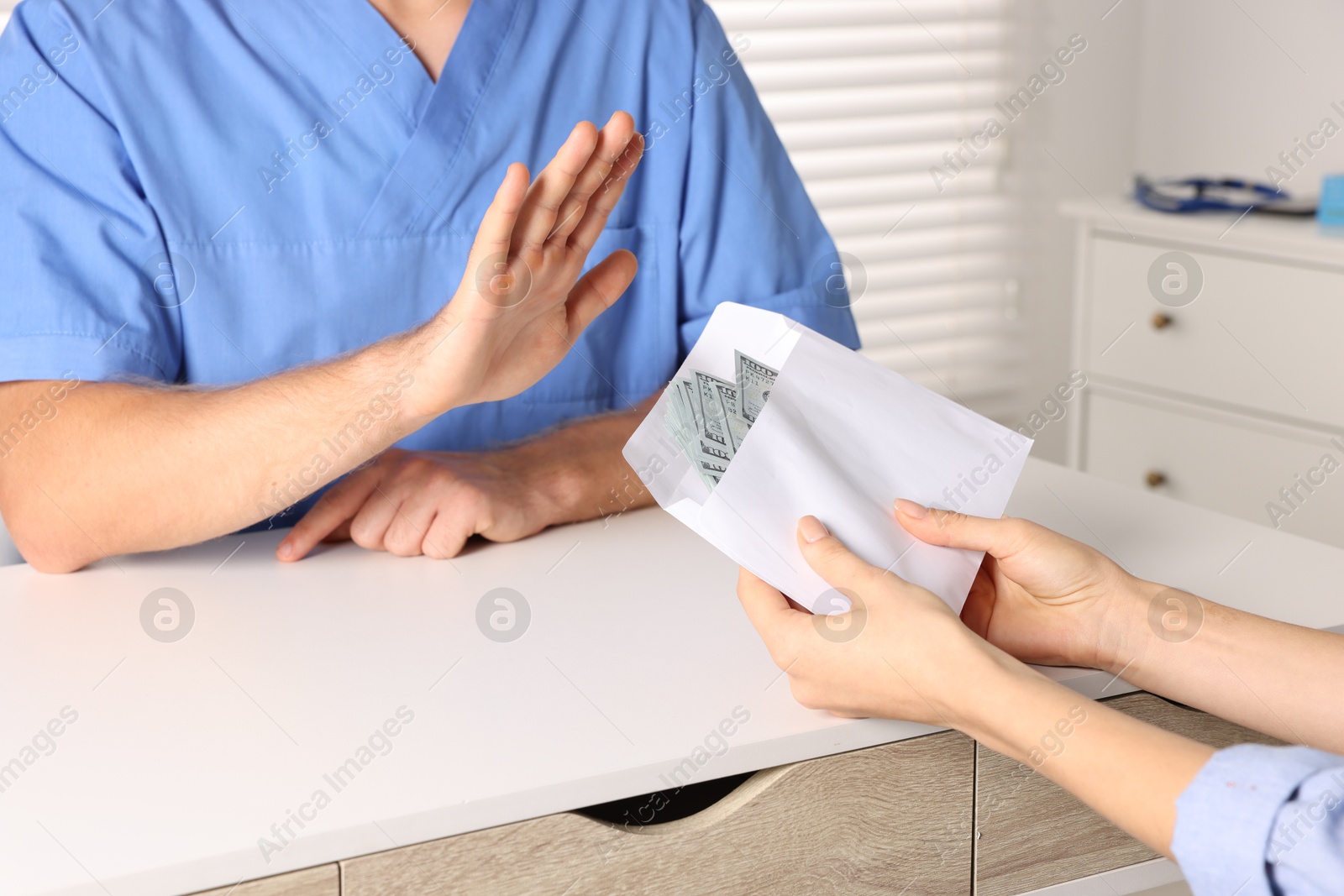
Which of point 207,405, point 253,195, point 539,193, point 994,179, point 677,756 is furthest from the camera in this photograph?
point 994,179

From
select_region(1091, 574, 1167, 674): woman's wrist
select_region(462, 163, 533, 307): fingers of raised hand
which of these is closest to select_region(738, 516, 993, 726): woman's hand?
select_region(1091, 574, 1167, 674): woman's wrist

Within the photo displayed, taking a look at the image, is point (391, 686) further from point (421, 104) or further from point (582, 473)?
point (421, 104)

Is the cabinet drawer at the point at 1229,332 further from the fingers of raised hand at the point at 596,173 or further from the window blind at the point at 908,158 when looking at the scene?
the fingers of raised hand at the point at 596,173

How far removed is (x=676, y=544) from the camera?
949 millimetres

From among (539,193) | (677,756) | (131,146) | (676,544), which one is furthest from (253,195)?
(677,756)

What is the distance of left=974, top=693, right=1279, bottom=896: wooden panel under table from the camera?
0.73 metres

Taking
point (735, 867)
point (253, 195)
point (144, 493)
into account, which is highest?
point (253, 195)

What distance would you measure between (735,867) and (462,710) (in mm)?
172

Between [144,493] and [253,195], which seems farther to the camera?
[253,195]

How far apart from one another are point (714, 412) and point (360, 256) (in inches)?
18.7

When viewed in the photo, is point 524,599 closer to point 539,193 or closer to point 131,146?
point 539,193

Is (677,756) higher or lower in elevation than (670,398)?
lower

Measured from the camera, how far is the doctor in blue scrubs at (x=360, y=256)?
889mm

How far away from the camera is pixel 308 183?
1.04m
